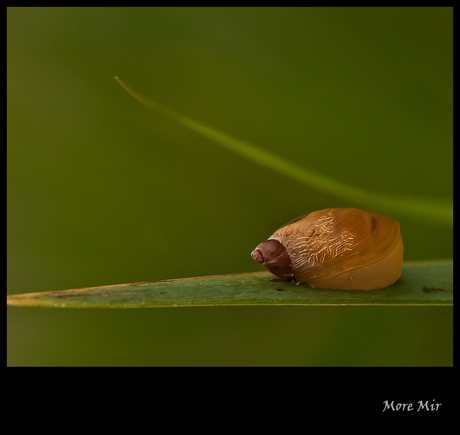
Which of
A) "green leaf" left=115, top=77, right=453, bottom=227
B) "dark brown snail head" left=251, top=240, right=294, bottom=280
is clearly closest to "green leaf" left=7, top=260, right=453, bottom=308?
"dark brown snail head" left=251, top=240, right=294, bottom=280

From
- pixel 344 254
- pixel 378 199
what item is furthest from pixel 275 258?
pixel 378 199

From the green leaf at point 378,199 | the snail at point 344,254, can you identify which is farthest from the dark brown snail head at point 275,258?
the green leaf at point 378,199

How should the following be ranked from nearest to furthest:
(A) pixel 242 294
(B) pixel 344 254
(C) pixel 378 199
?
(A) pixel 242 294 < (B) pixel 344 254 < (C) pixel 378 199

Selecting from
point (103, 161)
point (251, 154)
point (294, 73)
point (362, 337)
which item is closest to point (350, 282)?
point (362, 337)

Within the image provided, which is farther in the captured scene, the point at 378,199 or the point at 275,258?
the point at 378,199

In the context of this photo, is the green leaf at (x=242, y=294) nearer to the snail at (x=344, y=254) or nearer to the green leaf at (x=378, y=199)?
the snail at (x=344, y=254)

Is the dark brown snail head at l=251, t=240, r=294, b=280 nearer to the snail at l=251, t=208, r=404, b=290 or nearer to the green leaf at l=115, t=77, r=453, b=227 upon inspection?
the snail at l=251, t=208, r=404, b=290

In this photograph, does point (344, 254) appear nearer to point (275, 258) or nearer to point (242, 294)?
point (275, 258)
